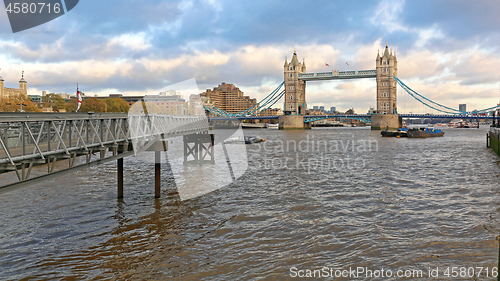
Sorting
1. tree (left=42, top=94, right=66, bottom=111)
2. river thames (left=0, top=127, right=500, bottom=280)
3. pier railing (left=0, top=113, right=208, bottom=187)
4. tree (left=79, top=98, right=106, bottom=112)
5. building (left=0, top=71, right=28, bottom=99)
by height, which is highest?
building (left=0, top=71, right=28, bottom=99)

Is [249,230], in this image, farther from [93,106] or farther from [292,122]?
[292,122]

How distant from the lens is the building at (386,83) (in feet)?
459

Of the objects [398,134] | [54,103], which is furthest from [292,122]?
[54,103]

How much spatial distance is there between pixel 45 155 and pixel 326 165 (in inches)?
919

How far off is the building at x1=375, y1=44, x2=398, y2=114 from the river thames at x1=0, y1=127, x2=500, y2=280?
127733 millimetres

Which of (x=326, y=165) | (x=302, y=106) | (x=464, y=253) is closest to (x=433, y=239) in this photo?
(x=464, y=253)

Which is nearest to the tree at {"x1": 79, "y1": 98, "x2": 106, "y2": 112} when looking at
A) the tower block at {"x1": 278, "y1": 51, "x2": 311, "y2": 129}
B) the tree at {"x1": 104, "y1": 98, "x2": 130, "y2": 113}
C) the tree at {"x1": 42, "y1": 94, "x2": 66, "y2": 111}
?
the tree at {"x1": 104, "y1": 98, "x2": 130, "y2": 113}

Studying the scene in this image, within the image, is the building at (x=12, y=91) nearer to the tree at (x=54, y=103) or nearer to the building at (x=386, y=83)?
the tree at (x=54, y=103)

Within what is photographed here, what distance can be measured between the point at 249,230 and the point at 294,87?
149 metres

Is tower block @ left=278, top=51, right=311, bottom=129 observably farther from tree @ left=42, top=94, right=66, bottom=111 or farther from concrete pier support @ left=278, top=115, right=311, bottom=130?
tree @ left=42, top=94, right=66, bottom=111

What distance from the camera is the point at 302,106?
152 metres

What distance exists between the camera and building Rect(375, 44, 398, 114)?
5512 inches

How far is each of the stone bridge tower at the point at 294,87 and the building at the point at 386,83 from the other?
3220 cm

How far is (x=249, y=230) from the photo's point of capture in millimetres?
11812
